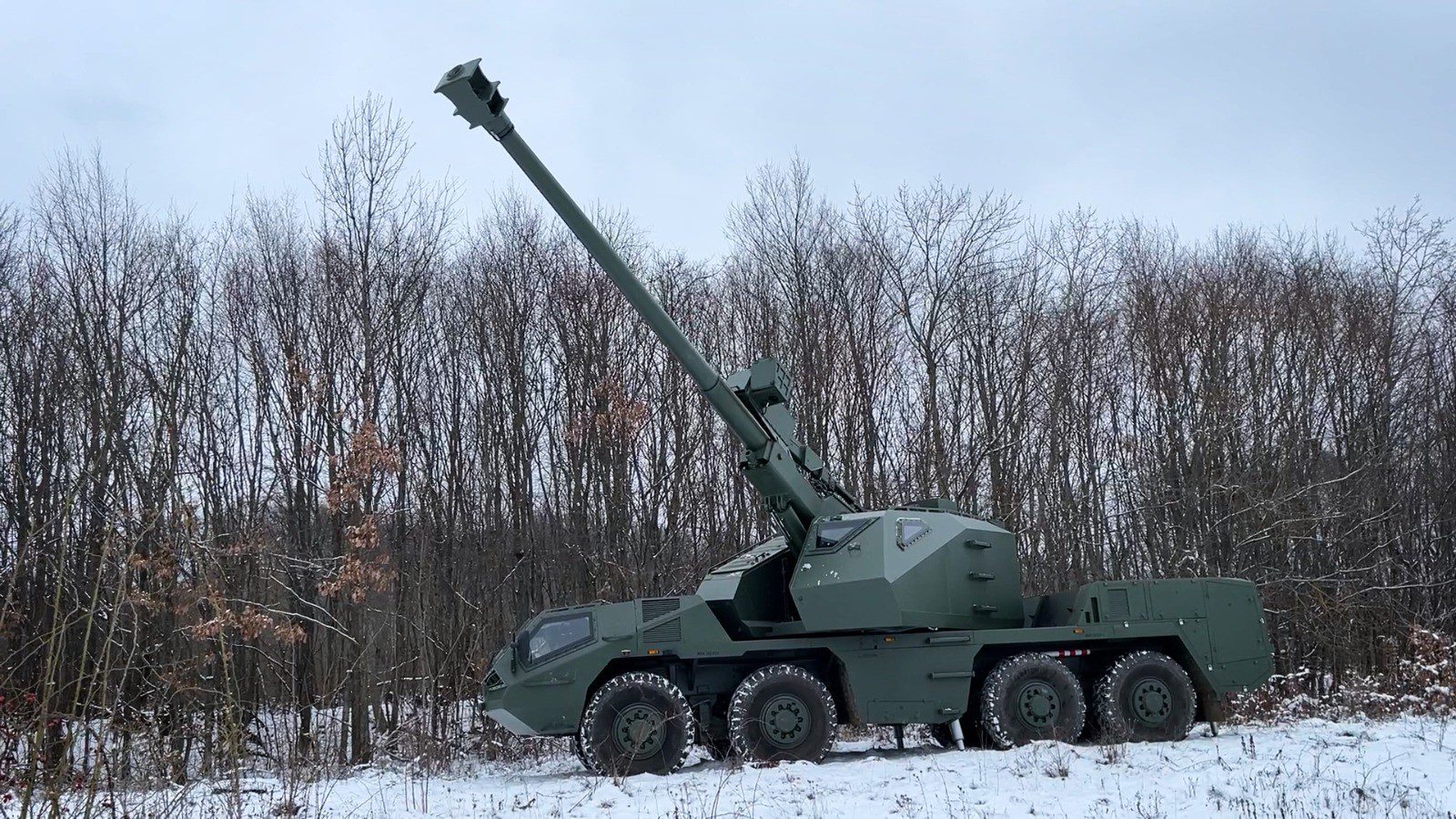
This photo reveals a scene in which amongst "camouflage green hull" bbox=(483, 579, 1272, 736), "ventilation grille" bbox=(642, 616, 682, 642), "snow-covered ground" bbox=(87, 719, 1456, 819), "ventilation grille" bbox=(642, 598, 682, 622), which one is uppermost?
"ventilation grille" bbox=(642, 598, 682, 622)

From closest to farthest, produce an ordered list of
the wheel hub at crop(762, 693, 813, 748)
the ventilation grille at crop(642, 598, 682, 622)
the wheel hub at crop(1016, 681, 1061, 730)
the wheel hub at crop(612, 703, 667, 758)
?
the wheel hub at crop(612, 703, 667, 758), the wheel hub at crop(762, 693, 813, 748), the ventilation grille at crop(642, 598, 682, 622), the wheel hub at crop(1016, 681, 1061, 730)

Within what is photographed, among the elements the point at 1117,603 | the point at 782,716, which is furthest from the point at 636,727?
the point at 1117,603

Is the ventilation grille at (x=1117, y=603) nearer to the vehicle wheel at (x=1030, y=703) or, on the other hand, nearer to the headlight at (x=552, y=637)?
the vehicle wheel at (x=1030, y=703)

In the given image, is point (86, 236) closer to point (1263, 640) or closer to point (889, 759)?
point (889, 759)

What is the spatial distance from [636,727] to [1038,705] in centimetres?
392

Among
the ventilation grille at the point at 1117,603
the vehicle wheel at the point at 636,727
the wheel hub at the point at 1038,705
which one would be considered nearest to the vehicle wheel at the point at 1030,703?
the wheel hub at the point at 1038,705

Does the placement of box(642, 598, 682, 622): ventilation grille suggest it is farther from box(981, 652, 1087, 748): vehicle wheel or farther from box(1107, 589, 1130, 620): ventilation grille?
box(1107, 589, 1130, 620): ventilation grille

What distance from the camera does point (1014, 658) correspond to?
1203 centimetres

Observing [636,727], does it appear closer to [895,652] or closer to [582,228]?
[895,652]

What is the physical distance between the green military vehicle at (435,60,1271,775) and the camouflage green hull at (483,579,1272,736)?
0.02 m

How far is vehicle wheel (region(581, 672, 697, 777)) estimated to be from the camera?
11156 mm

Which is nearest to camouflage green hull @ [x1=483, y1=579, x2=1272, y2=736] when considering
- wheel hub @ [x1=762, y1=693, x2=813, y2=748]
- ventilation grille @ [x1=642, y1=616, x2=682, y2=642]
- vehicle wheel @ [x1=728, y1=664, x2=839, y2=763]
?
ventilation grille @ [x1=642, y1=616, x2=682, y2=642]

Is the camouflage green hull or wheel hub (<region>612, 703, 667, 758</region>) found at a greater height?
the camouflage green hull

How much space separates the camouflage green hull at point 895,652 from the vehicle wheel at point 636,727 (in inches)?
9.7
